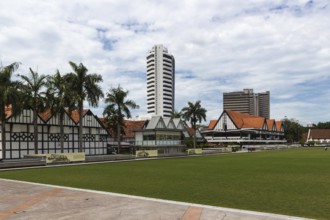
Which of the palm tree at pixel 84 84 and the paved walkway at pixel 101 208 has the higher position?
the palm tree at pixel 84 84

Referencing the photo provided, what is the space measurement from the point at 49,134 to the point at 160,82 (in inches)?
5318

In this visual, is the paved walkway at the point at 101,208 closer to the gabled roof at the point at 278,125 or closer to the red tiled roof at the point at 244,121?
the red tiled roof at the point at 244,121

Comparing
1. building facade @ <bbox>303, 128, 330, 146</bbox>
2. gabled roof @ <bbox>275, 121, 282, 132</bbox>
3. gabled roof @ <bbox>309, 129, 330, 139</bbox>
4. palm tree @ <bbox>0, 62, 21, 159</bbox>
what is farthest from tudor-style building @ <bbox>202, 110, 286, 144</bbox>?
palm tree @ <bbox>0, 62, 21, 159</bbox>

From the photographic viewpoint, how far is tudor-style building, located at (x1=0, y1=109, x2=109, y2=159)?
41844mm

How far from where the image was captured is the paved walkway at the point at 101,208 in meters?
9.17

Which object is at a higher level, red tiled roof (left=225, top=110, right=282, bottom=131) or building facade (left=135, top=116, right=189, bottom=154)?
red tiled roof (left=225, top=110, right=282, bottom=131)

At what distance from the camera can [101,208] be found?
34.2 feet

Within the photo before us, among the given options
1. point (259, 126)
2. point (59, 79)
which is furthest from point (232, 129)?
point (59, 79)

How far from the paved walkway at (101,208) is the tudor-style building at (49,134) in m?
27.9

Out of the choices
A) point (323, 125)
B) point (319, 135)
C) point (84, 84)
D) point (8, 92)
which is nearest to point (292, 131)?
point (319, 135)

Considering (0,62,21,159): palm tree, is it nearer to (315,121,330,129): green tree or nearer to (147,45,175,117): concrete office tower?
(147,45,175,117): concrete office tower

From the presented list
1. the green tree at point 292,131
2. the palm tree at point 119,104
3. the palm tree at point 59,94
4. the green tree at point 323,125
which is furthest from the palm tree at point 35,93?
the green tree at point 323,125

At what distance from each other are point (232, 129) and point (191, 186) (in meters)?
92.8

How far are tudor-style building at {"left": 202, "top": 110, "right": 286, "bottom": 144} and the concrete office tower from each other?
64.8 meters
